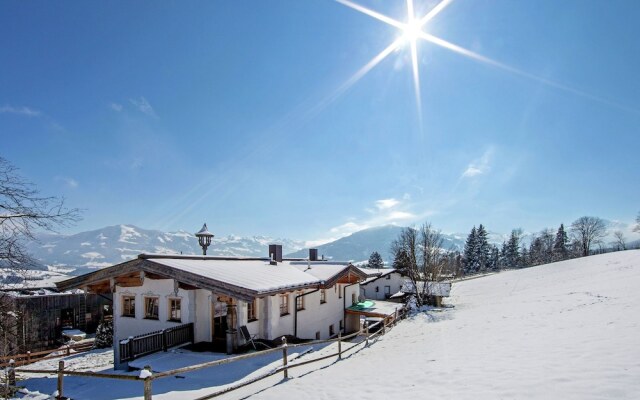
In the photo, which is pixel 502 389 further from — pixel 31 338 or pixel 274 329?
pixel 31 338

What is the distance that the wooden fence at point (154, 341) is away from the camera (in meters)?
14.1

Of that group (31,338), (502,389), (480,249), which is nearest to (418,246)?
(502,389)

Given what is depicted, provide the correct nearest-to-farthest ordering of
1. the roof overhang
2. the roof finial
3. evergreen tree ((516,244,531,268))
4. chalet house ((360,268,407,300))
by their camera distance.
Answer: the roof overhang < the roof finial < chalet house ((360,268,407,300)) < evergreen tree ((516,244,531,268))

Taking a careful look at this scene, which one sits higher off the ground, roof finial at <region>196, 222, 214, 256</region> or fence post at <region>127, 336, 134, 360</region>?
roof finial at <region>196, 222, 214, 256</region>

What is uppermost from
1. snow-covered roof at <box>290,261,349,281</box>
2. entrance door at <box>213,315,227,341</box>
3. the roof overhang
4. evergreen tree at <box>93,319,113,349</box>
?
the roof overhang

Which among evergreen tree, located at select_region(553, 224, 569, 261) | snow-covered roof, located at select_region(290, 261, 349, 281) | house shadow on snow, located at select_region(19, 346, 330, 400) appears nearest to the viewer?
house shadow on snow, located at select_region(19, 346, 330, 400)

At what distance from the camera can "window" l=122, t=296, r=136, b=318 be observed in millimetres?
18289

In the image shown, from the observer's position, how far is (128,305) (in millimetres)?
18438

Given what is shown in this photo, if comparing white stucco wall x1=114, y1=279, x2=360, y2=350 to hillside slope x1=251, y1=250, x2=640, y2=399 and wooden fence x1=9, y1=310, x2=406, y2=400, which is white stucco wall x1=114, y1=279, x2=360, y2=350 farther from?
hillside slope x1=251, y1=250, x2=640, y2=399

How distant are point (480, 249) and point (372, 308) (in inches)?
3075

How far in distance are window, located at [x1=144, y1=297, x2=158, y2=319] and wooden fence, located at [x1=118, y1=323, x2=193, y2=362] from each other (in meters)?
2.52

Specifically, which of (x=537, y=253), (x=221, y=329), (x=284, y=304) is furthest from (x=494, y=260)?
(x=221, y=329)

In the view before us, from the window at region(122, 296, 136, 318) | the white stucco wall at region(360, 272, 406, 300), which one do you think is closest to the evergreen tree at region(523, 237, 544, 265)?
the white stucco wall at region(360, 272, 406, 300)

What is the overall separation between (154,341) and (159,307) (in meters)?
2.35
